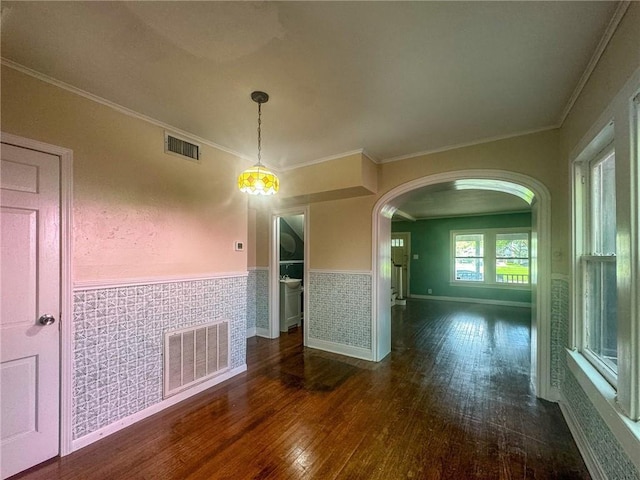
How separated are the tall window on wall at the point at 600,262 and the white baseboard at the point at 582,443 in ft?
1.72

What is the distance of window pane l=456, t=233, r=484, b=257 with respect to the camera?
792 centimetres

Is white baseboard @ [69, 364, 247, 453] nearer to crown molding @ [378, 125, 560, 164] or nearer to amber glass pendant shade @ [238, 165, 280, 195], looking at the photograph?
amber glass pendant shade @ [238, 165, 280, 195]

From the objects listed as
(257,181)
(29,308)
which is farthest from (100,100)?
(29,308)

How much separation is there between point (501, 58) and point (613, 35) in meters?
0.50

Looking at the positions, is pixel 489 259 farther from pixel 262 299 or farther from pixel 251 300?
pixel 251 300

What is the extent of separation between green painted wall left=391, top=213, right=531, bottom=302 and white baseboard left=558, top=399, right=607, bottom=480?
231 inches

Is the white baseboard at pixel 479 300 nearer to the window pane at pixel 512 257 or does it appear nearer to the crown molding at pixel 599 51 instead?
the window pane at pixel 512 257

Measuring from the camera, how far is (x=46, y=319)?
1812 mm

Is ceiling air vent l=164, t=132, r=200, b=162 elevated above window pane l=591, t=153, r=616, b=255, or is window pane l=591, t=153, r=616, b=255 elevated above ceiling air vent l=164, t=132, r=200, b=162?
ceiling air vent l=164, t=132, r=200, b=162

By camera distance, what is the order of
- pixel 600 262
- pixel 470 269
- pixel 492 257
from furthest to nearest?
pixel 470 269 → pixel 492 257 → pixel 600 262

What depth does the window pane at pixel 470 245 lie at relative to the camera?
7918 mm

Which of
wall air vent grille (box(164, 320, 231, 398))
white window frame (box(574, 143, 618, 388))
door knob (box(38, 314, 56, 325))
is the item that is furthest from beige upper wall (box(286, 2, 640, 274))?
door knob (box(38, 314, 56, 325))

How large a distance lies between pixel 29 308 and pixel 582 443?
151 inches

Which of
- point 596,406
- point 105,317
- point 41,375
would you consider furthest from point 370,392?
point 41,375
